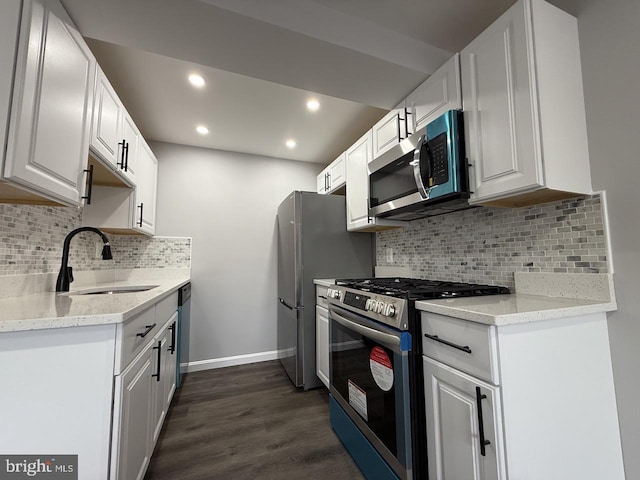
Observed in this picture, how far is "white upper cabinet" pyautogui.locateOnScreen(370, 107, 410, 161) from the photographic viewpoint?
178 centimetres

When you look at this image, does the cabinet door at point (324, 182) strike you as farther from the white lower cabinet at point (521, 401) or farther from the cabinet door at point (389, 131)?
the white lower cabinet at point (521, 401)

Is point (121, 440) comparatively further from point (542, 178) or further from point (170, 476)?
point (542, 178)

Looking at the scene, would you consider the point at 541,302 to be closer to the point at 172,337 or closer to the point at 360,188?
the point at 360,188

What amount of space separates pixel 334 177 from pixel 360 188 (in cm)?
62

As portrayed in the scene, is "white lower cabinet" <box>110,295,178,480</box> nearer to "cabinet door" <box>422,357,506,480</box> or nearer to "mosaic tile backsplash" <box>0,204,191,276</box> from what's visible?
"mosaic tile backsplash" <box>0,204,191,276</box>

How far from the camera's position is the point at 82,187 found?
1.32 metres

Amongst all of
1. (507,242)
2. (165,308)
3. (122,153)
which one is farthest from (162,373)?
(507,242)

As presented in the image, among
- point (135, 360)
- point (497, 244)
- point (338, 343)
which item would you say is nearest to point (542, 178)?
point (497, 244)

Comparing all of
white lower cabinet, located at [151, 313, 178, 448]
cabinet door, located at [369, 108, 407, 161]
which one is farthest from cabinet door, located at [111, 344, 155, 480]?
cabinet door, located at [369, 108, 407, 161]

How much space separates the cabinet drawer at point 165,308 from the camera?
1541 millimetres

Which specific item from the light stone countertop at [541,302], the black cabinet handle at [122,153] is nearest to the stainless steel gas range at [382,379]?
the light stone countertop at [541,302]

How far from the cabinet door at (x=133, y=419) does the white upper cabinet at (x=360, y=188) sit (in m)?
1.66

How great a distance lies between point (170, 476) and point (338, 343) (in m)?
1.13

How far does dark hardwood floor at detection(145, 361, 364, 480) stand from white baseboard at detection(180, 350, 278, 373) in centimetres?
26
